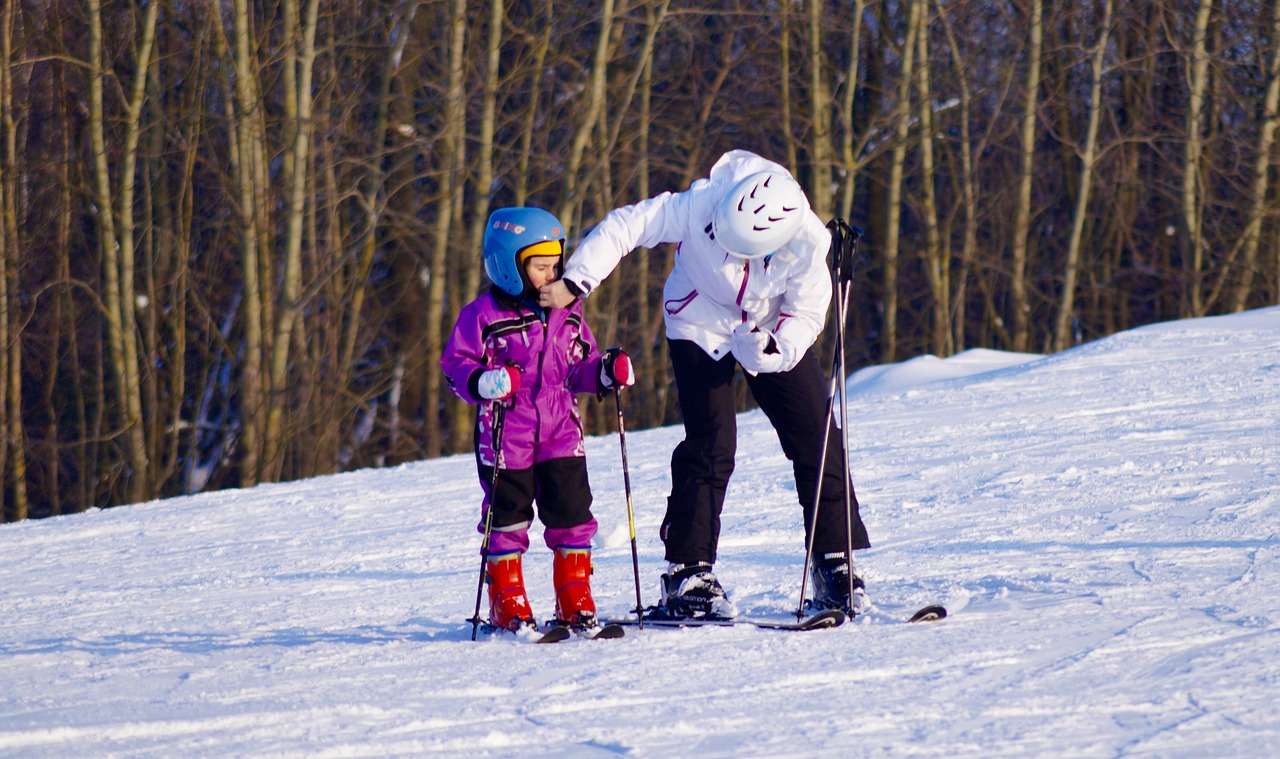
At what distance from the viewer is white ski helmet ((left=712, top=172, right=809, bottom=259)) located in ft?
12.9

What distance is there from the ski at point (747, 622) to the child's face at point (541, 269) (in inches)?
44.3

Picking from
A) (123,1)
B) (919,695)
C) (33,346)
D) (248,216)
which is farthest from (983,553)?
(33,346)

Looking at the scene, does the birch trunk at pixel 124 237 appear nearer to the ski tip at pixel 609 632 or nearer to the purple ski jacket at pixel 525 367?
the purple ski jacket at pixel 525 367

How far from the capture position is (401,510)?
7305 millimetres

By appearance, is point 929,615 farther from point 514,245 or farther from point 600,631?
point 514,245

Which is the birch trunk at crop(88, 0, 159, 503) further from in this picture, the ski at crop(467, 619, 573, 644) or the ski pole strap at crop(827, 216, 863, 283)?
the ski pole strap at crop(827, 216, 863, 283)

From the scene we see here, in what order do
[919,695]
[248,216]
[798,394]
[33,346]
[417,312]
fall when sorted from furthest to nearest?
[417,312] < [33,346] < [248,216] < [798,394] < [919,695]

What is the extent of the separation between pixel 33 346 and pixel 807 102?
36.6 feet

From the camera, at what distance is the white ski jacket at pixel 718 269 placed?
13.4 ft

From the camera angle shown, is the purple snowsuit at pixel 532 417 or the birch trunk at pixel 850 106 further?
the birch trunk at pixel 850 106

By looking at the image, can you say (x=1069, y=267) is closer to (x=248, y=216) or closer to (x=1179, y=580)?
(x=248, y=216)

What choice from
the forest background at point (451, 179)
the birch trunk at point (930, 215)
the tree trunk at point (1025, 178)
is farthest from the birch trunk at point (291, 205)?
the tree trunk at point (1025, 178)

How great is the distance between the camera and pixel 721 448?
4242 millimetres

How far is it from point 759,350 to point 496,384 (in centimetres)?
82
